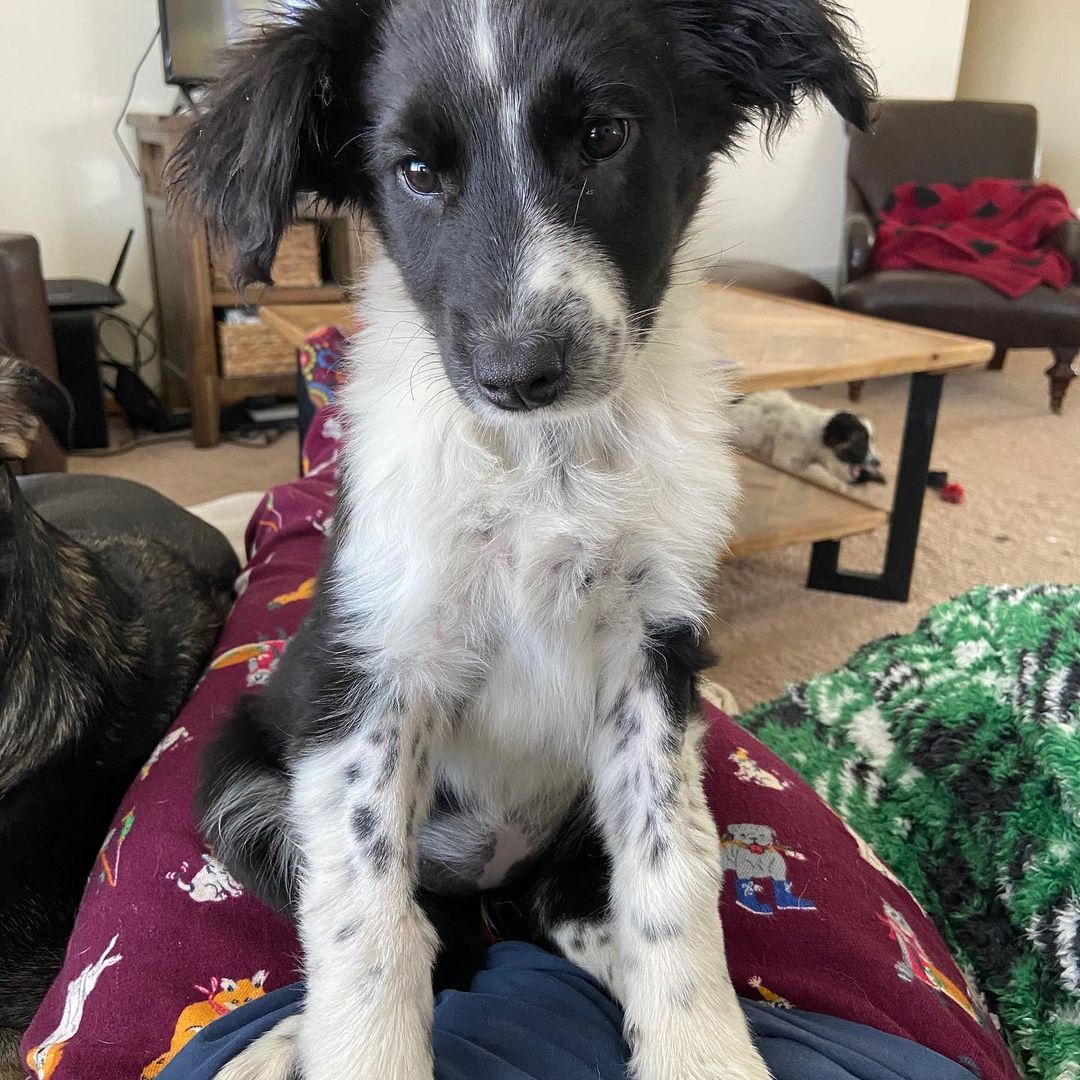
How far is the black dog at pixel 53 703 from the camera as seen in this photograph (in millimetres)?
1256

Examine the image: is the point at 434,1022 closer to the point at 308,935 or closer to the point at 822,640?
the point at 308,935

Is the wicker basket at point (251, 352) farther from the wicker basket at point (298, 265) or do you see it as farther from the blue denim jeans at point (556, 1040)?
the blue denim jeans at point (556, 1040)

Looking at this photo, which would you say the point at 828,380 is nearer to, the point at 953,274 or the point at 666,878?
the point at 666,878

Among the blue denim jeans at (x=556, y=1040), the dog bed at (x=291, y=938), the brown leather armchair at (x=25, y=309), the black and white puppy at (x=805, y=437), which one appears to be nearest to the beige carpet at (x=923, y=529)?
the black and white puppy at (x=805, y=437)

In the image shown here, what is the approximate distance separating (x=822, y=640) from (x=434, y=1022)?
1.91m

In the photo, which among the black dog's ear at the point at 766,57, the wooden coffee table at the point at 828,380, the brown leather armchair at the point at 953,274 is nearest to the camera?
the black dog's ear at the point at 766,57

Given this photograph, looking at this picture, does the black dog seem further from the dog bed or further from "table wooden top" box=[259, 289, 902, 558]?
"table wooden top" box=[259, 289, 902, 558]

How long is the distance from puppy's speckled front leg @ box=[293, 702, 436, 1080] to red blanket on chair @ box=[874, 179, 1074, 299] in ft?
14.2

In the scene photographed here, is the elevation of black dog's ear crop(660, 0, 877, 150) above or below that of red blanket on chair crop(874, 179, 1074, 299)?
above

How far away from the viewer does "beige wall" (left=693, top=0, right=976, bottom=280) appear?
5480 mm

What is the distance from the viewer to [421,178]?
0.93 m

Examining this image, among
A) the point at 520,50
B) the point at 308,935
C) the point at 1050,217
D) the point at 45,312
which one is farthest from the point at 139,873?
the point at 1050,217

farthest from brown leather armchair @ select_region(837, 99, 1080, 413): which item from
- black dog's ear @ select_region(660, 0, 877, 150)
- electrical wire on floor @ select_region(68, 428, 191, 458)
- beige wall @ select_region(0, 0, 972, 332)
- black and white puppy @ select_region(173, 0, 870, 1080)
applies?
black and white puppy @ select_region(173, 0, 870, 1080)

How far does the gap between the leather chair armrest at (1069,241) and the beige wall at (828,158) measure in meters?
1.30
